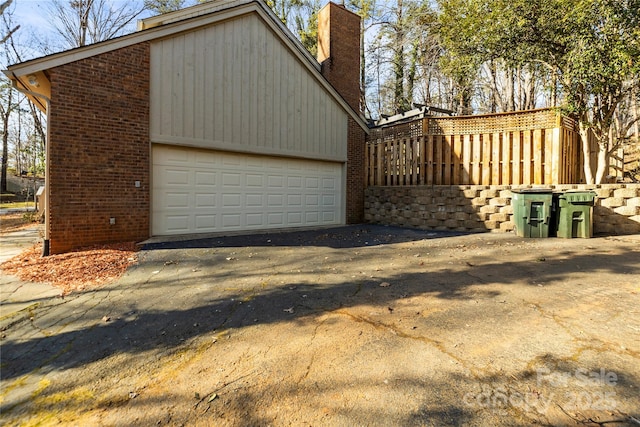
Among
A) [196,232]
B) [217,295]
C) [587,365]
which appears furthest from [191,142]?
[587,365]

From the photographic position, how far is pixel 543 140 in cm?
794

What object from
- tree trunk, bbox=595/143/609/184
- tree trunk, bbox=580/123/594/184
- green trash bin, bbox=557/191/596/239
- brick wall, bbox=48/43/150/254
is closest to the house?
brick wall, bbox=48/43/150/254

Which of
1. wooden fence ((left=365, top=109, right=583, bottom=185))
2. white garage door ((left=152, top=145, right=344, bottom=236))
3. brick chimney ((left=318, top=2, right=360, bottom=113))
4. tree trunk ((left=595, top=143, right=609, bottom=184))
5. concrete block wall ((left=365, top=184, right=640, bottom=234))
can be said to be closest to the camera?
concrete block wall ((left=365, top=184, right=640, bottom=234))

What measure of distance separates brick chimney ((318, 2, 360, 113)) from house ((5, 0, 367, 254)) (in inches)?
82.6

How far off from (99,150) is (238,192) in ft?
10.1

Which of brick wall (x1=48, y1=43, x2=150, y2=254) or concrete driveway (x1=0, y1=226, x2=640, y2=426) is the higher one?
brick wall (x1=48, y1=43, x2=150, y2=254)

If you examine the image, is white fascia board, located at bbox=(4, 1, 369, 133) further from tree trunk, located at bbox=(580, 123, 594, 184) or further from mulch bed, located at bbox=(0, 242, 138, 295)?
tree trunk, located at bbox=(580, 123, 594, 184)

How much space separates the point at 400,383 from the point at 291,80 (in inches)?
341

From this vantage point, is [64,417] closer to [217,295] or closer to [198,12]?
[217,295]

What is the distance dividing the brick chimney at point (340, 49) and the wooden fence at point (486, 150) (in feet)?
9.39

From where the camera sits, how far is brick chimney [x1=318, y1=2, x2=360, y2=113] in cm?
1123

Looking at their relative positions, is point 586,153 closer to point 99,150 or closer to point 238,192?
point 238,192

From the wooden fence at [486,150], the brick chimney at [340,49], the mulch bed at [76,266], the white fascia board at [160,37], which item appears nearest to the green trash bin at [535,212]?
the wooden fence at [486,150]

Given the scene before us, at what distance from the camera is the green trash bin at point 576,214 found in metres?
6.45
